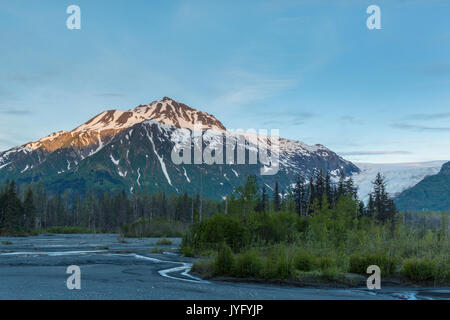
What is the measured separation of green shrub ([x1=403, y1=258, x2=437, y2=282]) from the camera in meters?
26.3

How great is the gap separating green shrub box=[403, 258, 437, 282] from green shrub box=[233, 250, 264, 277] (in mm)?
8046

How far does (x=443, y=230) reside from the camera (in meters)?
42.8

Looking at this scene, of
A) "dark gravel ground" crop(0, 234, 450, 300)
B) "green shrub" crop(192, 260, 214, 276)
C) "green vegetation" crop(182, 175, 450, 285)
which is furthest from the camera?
"green shrub" crop(192, 260, 214, 276)

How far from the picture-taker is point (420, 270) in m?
26.5

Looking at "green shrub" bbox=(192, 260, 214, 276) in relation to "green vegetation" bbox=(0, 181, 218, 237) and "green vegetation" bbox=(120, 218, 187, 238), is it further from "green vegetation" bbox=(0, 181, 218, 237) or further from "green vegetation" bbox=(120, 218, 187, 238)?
"green vegetation" bbox=(120, 218, 187, 238)

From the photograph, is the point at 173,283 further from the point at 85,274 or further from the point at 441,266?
the point at 441,266

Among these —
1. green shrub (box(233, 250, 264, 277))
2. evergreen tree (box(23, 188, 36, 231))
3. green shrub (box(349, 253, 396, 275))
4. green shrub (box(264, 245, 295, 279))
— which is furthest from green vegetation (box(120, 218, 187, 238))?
green shrub (box(264, 245, 295, 279))

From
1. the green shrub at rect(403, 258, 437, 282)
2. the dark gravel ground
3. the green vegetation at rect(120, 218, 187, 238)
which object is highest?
the green shrub at rect(403, 258, 437, 282)

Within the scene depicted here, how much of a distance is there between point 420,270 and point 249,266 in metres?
9.29

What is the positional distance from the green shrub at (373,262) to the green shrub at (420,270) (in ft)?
3.66

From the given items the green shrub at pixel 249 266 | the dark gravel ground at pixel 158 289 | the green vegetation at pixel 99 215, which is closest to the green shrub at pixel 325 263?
the dark gravel ground at pixel 158 289

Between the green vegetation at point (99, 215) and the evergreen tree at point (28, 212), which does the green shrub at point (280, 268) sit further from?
the evergreen tree at point (28, 212)

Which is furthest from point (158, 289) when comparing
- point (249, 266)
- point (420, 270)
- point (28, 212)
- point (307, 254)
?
point (28, 212)
